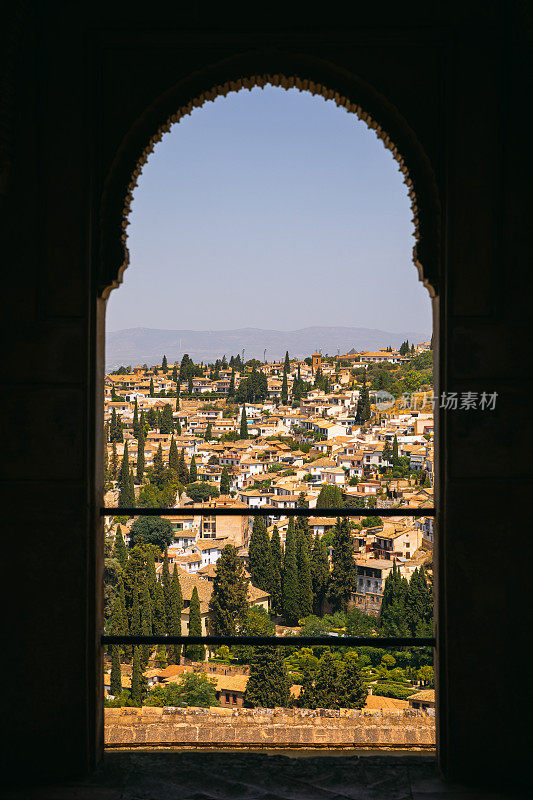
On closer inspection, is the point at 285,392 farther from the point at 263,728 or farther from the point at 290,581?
the point at 263,728

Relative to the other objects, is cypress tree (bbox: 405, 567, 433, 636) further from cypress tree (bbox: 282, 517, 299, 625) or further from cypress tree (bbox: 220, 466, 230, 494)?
cypress tree (bbox: 220, 466, 230, 494)

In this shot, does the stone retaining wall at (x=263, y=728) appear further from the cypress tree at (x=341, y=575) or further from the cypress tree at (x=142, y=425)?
the cypress tree at (x=142, y=425)

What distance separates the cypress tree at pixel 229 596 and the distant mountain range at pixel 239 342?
16.1 m

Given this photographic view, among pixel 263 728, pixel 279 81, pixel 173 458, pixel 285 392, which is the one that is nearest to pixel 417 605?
pixel 263 728

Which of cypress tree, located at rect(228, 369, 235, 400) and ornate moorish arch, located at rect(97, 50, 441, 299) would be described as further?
cypress tree, located at rect(228, 369, 235, 400)

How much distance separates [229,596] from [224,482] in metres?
9.31

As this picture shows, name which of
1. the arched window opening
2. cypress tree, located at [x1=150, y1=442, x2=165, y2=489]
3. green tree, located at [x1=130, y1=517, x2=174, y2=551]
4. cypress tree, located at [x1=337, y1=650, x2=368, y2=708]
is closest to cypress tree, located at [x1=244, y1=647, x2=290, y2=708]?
the arched window opening

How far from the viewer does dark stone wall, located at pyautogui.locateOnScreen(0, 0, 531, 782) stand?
2170 mm

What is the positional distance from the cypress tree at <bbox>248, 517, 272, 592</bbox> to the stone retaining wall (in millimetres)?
816

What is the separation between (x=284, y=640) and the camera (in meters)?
2.28
